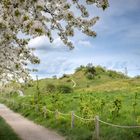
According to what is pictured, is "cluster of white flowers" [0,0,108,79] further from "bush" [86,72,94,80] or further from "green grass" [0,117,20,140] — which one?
"bush" [86,72,94,80]

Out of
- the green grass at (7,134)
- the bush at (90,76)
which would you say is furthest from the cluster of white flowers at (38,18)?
the bush at (90,76)

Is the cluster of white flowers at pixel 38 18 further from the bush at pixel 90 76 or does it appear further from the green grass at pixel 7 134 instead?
the bush at pixel 90 76

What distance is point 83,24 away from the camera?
14727 millimetres

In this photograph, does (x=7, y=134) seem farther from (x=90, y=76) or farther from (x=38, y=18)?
(x=90, y=76)

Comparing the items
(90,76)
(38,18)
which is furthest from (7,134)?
(90,76)

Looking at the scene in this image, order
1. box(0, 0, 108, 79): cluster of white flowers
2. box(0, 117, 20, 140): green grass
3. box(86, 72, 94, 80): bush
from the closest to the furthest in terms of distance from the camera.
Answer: box(0, 0, 108, 79): cluster of white flowers
box(0, 117, 20, 140): green grass
box(86, 72, 94, 80): bush

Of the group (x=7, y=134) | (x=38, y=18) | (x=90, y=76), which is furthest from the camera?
(x=90, y=76)

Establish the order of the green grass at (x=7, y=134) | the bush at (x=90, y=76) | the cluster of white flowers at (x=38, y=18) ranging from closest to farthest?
the cluster of white flowers at (x=38, y=18) < the green grass at (x=7, y=134) < the bush at (x=90, y=76)

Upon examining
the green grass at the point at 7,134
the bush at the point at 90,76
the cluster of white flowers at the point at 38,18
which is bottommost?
the green grass at the point at 7,134

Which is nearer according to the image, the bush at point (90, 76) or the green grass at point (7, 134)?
the green grass at point (7, 134)

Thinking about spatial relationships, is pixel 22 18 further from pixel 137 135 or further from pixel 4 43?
pixel 137 135

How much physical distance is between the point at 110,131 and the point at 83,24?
7.76 meters

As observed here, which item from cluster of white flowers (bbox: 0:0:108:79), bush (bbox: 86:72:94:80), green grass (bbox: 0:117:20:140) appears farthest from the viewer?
bush (bbox: 86:72:94:80)

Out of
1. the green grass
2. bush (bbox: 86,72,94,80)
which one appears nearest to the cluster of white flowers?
the green grass
